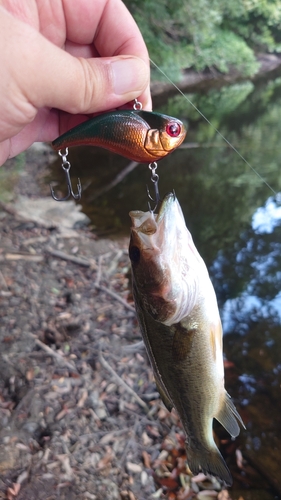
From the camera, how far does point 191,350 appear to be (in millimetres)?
2000

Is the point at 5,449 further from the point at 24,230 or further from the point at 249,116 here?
the point at 249,116

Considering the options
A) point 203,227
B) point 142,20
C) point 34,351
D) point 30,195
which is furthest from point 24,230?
point 142,20

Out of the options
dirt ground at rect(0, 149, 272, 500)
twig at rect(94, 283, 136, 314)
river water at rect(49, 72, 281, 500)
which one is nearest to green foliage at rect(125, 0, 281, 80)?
river water at rect(49, 72, 281, 500)

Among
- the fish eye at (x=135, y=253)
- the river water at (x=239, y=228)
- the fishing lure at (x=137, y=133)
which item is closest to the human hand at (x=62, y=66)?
the fishing lure at (x=137, y=133)

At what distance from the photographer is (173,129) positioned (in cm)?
167

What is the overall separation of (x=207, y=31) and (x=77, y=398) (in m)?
14.7

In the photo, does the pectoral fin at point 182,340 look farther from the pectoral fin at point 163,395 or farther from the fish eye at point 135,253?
the fish eye at point 135,253

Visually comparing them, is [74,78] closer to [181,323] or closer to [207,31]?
[181,323]

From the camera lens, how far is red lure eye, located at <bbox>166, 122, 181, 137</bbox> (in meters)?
1.67

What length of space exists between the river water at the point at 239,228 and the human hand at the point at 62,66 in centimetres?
299

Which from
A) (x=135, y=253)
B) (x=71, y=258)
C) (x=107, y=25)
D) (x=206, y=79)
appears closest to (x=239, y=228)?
(x=71, y=258)

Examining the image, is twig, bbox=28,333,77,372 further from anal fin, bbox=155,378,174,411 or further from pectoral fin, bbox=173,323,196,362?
pectoral fin, bbox=173,323,196,362

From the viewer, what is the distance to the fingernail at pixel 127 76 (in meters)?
1.85

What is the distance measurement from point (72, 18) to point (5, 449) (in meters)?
2.78
